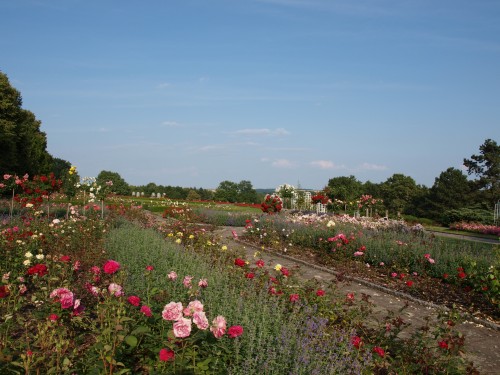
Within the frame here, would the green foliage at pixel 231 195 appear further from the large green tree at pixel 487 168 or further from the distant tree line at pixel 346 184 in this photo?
the large green tree at pixel 487 168

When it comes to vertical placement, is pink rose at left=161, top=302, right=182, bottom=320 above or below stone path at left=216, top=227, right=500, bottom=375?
above

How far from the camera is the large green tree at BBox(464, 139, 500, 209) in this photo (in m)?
35.8

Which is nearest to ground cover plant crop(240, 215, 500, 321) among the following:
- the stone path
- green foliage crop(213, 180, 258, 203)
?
the stone path

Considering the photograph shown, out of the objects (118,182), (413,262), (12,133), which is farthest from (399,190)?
(413,262)

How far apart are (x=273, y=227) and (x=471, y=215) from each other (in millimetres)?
18509

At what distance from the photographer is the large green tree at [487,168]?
35.8 meters

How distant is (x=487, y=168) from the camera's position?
3744 cm

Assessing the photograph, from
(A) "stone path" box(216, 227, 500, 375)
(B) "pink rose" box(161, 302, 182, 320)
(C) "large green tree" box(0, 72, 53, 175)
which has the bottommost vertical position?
(A) "stone path" box(216, 227, 500, 375)

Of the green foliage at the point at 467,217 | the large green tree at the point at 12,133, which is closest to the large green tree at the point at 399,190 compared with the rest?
the green foliage at the point at 467,217

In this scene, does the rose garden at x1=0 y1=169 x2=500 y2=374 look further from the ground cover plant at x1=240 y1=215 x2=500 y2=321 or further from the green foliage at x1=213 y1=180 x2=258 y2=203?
the green foliage at x1=213 y1=180 x2=258 y2=203

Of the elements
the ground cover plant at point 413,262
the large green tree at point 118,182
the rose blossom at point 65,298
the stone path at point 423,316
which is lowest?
the stone path at point 423,316

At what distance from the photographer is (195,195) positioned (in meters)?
41.3

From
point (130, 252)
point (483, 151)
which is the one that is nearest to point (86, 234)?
point (130, 252)

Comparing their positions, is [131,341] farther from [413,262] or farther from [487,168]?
[487,168]
